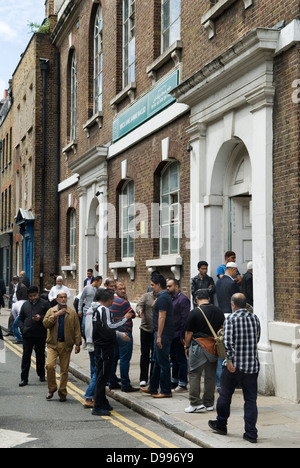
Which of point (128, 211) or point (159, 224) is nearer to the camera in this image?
point (159, 224)

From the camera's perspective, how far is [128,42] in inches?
699

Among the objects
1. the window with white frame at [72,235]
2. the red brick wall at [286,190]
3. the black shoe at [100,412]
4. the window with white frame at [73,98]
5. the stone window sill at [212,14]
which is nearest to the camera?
the black shoe at [100,412]

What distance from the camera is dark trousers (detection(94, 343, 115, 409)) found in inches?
346

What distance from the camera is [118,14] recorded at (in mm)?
18328

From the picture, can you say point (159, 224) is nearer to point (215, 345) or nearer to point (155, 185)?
point (155, 185)

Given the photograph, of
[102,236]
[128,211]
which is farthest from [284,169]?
[102,236]

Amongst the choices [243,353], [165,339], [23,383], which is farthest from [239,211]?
[243,353]

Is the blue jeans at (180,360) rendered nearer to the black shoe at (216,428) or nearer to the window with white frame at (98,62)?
the black shoe at (216,428)

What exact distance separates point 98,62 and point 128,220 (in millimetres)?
6181

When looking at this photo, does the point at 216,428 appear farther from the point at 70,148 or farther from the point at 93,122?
the point at 70,148

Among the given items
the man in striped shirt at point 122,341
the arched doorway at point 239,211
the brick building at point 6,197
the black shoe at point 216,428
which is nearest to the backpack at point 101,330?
the man in striped shirt at point 122,341

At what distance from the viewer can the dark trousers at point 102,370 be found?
8797 mm

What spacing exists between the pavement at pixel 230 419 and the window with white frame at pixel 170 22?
7.91m

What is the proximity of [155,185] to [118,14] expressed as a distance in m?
5.90
